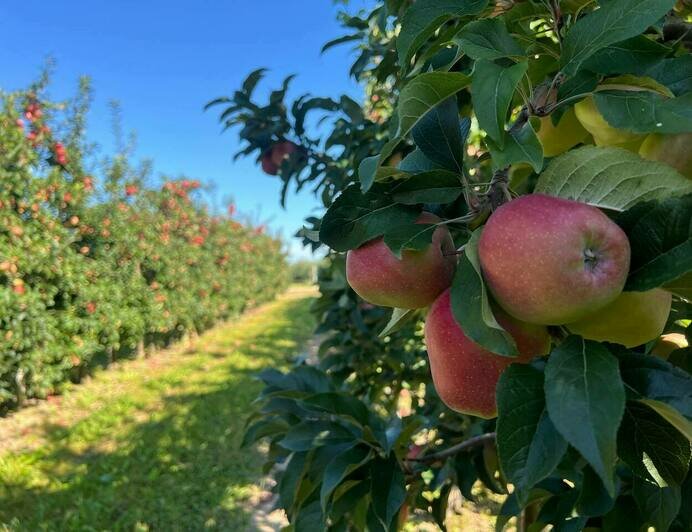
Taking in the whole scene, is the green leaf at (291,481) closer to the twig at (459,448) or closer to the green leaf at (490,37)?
the twig at (459,448)

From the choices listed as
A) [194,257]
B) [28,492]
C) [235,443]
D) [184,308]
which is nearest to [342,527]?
[28,492]

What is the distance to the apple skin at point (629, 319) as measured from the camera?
0.46 m

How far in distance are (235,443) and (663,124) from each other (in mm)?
4489

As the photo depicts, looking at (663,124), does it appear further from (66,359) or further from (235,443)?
(66,359)

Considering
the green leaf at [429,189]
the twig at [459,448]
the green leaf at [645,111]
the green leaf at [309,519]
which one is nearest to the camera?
the green leaf at [645,111]

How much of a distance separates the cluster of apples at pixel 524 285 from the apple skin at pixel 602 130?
0.17 metres

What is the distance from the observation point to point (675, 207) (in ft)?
1.32

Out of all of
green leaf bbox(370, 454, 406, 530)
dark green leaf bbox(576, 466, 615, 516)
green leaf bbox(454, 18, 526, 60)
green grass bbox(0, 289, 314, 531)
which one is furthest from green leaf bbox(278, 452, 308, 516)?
green leaf bbox(454, 18, 526, 60)

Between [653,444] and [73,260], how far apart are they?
623 cm

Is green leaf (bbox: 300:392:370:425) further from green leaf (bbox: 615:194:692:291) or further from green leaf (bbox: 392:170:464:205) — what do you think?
green leaf (bbox: 615:194:692:291)

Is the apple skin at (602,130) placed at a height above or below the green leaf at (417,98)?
below

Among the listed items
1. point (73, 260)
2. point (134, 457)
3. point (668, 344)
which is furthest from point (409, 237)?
point (73, 260)

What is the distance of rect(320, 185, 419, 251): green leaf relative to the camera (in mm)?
537

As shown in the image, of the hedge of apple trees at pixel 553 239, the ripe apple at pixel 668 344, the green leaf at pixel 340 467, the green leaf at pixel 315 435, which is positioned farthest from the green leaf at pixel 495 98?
the green leaf at pixel 315 435
